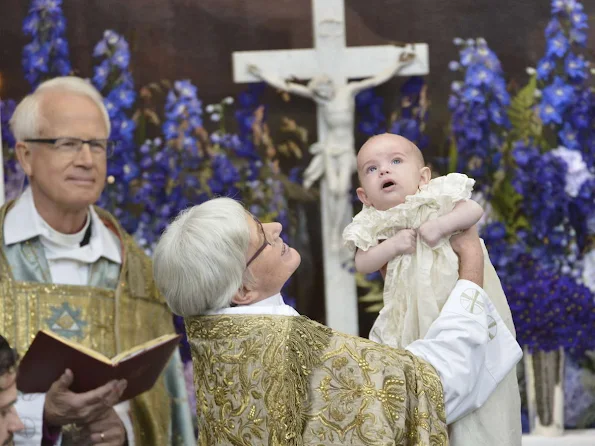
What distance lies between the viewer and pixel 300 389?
8.84 feet

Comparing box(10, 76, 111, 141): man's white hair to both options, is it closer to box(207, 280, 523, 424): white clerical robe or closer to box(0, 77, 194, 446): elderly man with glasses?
box(0, 77, 194, 446): elderly man with glasses

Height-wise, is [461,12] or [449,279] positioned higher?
[461,12]

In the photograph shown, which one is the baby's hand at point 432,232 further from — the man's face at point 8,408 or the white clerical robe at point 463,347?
the man's face at point 8,408

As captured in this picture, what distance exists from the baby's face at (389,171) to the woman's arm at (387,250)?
122mm

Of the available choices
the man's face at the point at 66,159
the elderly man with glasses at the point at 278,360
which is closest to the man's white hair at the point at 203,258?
the elderly man with glasses at the point at 278,360

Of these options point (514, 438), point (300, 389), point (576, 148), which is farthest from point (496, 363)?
point (576, 148)

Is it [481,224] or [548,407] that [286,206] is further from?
[548,407]

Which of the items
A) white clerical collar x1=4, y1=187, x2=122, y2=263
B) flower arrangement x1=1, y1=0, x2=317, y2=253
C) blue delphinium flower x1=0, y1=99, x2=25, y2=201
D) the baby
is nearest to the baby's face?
the baby

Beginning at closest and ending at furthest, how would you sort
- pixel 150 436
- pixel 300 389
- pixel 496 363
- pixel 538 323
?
pixel 300 389 < pixel 496 363 < pixel 150 436 < pixel 538 323

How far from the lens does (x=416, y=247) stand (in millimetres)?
3021

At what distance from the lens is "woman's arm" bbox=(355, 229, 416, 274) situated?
9.93 ft

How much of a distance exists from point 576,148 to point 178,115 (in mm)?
2112

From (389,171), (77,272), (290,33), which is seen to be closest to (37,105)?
(77,272)

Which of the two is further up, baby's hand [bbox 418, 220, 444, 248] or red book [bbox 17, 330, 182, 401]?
baby's hand [bbox 418, 220, 444, 248]
